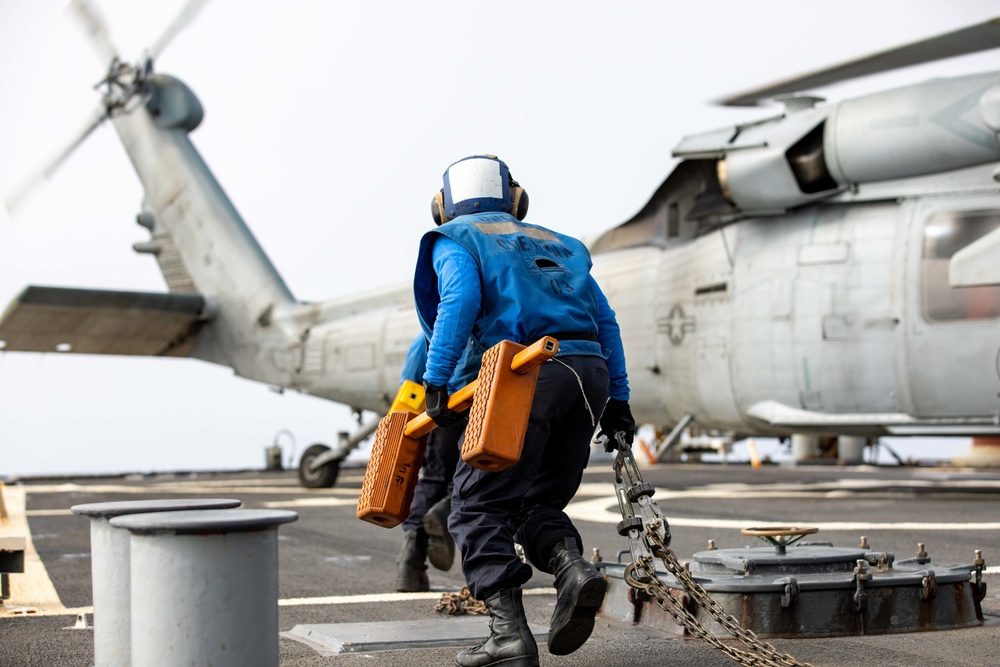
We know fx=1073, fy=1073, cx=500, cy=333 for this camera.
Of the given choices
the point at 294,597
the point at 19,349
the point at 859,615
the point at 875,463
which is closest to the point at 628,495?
the point at 859,615

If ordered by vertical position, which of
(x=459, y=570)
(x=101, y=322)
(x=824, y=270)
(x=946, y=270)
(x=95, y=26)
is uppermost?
(x=95, y=26)

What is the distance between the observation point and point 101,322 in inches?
647

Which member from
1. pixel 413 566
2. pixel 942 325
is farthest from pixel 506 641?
pixel 942 325

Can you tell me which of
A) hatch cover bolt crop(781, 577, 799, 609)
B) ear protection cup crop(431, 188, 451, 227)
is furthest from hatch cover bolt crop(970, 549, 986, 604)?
ear protection cup crop(431, 188, 451, 227)

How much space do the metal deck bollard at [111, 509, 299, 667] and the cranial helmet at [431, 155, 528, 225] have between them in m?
1.58

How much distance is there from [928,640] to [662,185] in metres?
9.07

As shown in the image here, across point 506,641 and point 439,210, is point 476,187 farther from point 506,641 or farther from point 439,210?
point 506,641

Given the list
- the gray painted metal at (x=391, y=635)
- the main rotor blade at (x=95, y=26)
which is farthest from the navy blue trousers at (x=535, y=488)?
Result: the main rotor blade at (x=95, y=26)

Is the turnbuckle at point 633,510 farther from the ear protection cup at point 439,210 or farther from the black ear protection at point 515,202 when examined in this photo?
the ear protection cup at point 439,210

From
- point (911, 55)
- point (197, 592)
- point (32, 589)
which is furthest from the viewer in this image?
point (911, 55)

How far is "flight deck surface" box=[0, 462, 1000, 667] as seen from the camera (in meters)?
3.89

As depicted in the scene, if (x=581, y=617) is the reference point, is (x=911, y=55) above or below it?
above

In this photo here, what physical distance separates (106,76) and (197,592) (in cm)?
1707

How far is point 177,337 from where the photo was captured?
17.6m
